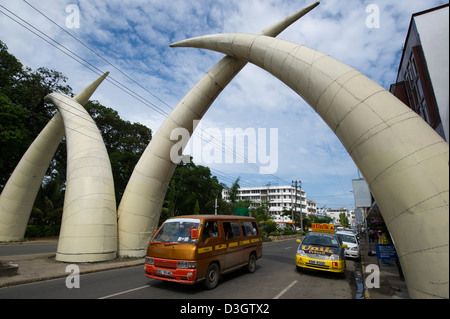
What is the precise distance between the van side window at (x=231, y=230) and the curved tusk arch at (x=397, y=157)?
4.45 m

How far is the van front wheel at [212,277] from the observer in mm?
6970

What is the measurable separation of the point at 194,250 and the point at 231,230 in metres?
2.30

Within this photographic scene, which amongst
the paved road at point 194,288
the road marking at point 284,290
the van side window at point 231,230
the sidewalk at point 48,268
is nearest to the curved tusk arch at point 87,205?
the sidewalk at point 48,268

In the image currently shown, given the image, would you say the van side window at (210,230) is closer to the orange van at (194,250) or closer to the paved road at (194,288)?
the orange van at (194,250)

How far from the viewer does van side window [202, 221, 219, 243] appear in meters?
7.24

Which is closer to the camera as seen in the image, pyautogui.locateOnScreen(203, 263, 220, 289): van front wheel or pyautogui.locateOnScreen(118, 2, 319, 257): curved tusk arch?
pyautogui.locateOnScreen(203, 263, 220, 289): van front wheel

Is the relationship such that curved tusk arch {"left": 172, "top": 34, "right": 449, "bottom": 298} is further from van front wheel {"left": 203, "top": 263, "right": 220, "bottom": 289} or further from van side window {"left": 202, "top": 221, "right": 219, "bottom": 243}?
van front wheel {"left": 203, "top": 263, "right": 220, "bottom": 289}

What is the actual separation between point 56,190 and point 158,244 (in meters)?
30.2

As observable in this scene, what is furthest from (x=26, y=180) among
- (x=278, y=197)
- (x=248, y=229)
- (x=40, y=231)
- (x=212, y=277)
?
(x=278, y=197)

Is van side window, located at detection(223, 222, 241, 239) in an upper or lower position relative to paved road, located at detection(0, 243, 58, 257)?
upper

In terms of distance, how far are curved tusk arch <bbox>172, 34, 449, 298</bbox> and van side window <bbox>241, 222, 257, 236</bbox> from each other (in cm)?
482
